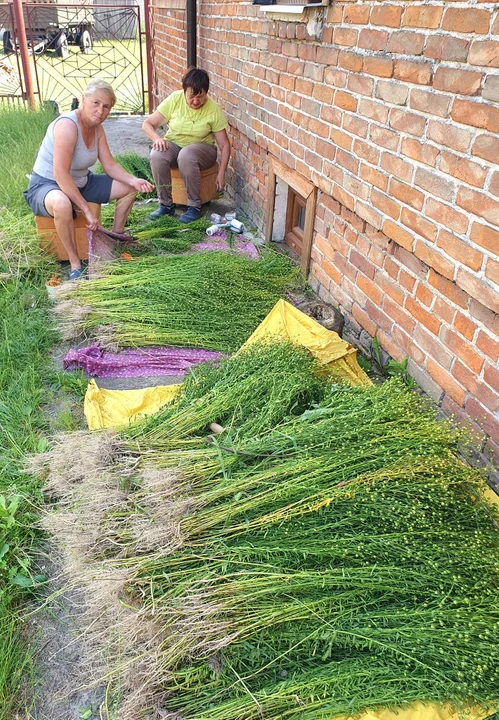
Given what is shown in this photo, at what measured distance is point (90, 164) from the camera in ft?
16.5

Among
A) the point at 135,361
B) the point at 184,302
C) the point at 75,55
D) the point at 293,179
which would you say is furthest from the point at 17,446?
the point at 75,55

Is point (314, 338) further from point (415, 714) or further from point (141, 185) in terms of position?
point (141, 185)

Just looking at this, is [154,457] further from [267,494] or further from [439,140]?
[439,140]

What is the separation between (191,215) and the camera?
6.06 meters

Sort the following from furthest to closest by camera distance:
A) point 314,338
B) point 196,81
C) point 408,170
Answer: point 196,81 → point 314,338 → point 408,170

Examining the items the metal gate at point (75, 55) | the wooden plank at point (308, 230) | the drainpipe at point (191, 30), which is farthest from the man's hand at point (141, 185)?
the metal gate at point (75, 55)

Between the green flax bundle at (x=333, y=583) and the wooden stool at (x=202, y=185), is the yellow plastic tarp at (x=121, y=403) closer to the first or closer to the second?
the green flax bundle at (x=333, y=583)

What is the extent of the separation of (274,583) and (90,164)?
427 centimetres

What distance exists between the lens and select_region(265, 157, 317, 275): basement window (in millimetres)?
4668

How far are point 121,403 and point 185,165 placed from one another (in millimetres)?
3596

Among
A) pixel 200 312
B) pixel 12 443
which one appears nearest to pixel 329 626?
pixel 12 443

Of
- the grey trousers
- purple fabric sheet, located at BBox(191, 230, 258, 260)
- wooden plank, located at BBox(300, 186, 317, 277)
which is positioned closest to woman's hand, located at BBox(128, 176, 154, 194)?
purple fabric sheet, located at BBox(191, 230, 258, 260)

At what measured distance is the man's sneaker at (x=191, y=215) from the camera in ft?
19.8

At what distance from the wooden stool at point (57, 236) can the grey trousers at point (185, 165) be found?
4.25ft
